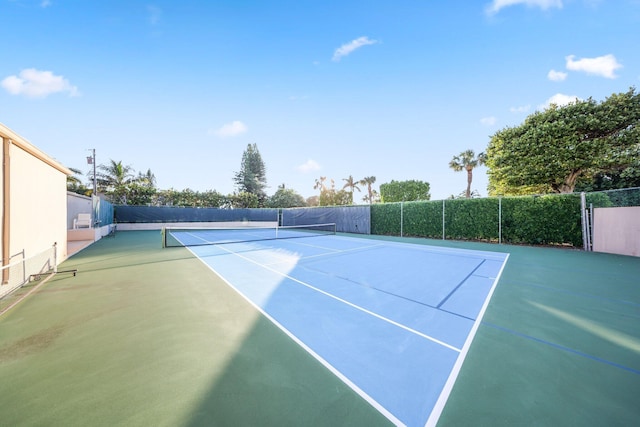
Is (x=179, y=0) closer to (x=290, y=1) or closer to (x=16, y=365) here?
(x=290, y=1)

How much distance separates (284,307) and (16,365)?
2906mm

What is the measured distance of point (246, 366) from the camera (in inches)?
92.5

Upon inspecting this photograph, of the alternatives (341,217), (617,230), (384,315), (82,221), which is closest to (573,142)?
(617,230)

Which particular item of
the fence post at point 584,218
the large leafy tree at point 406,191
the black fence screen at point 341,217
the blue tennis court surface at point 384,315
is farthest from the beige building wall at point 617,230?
the large leafy tree at point 406,191

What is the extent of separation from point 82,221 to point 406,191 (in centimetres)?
2951

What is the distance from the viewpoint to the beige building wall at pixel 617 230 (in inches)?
320

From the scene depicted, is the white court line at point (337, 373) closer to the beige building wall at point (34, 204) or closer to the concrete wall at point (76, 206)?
the beige building wall at point (34, 204)

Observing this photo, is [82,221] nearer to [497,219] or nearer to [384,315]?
[384,315]

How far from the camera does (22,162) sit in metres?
4.93

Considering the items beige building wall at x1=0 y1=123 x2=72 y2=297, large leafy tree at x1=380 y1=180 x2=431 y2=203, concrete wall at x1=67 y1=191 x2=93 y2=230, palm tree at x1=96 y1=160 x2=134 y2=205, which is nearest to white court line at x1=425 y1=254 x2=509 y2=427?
beige building wall at x1=0 y1=123 x2=72 y2=297

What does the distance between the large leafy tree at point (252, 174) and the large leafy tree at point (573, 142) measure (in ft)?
109

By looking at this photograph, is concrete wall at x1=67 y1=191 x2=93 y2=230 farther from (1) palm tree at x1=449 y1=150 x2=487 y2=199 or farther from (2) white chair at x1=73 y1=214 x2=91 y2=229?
(1) palm tree at x1=449 y1=150 x2=487 y2=199

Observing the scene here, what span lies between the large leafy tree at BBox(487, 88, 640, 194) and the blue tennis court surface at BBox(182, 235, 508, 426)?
41.1ft

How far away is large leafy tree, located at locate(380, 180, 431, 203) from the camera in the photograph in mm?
29656
